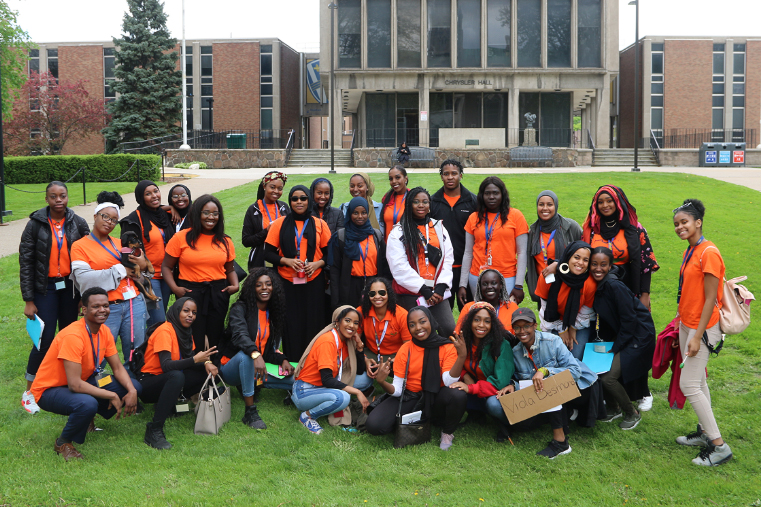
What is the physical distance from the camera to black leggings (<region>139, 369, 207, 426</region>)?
5344 millimetres

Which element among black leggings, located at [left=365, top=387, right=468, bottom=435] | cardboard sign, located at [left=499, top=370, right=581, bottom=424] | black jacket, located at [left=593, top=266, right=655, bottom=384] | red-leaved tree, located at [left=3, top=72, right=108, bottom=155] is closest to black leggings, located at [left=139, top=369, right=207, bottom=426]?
black leggings, located at [left=365, top=387, right=468, bottom=435]

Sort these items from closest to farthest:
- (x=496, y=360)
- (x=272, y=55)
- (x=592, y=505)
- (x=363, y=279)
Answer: (x=592, y=505), (x=496, y=360), (x=363, y=279), (x=272, y=55)

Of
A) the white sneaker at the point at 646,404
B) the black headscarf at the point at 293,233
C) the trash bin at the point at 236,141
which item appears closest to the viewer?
the white sneaker at the point at 646,404

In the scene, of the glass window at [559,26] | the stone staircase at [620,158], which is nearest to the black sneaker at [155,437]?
the stone staircase at [620,158]

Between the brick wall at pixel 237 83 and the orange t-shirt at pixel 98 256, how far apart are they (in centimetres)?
4270

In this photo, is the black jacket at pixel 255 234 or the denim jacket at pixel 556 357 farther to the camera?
the black jacket at pixel 255 234

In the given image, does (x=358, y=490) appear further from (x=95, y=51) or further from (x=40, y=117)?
(x=95, y=51)

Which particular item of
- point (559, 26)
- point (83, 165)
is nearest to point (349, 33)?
point (559, 26)

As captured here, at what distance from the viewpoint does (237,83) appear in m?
47.0

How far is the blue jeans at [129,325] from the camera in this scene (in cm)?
576

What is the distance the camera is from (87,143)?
4741 cm

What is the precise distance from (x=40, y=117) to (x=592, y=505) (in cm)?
4215

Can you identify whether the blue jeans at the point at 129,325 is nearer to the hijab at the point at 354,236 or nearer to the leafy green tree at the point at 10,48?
the hijab at the point at 354,236

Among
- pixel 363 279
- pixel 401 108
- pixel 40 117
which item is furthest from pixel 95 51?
pixel 363 279
